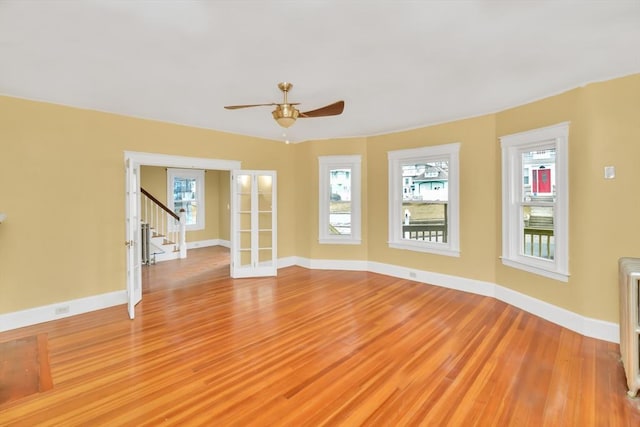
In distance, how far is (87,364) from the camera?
2.61 metres

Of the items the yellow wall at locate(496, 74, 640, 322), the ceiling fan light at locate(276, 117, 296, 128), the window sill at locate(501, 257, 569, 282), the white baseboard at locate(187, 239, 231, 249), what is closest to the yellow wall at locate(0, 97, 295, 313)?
the ceiling fan light at locate(276, 117, 296, 128)

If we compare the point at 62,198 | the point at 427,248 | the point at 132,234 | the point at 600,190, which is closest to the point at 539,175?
the point at 600,190

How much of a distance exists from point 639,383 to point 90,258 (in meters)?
5.62

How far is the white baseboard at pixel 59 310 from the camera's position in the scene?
11.0ft

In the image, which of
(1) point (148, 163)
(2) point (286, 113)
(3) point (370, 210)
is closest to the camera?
(2) point (286, 113)

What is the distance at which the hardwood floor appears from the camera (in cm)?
199

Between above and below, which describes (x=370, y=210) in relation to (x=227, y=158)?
below

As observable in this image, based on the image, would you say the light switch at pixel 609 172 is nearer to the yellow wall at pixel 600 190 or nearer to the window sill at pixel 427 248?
the yellow wall at pixel 600 190

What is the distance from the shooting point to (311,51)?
2.37 metres

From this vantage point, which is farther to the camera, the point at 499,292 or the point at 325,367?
the point at 499,292

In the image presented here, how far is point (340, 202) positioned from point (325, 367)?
3780 millimetres

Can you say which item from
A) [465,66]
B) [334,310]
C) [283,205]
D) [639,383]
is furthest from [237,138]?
[639,383]

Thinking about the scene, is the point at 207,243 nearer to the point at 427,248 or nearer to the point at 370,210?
the point at 370,210

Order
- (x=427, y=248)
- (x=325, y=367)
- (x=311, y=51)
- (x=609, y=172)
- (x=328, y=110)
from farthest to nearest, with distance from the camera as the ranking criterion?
(x=427, y=248)
(x=609, y=172)
(x=328, y=110)
(x=325, y=367)
(x=311, y=51)
